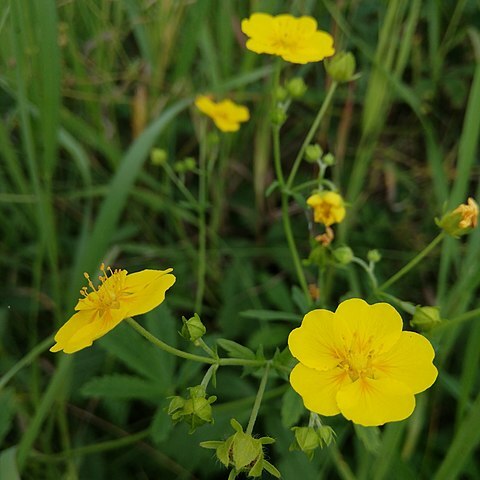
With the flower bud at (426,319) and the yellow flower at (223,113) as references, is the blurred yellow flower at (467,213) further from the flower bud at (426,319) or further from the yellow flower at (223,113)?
the yellow flower at (223,113)

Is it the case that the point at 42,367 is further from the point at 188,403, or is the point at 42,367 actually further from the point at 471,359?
the point at 471,359

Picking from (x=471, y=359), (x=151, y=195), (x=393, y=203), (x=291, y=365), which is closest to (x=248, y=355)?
(x=291, y=365)

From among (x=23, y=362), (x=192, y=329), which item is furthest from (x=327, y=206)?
(x=23, y=362)

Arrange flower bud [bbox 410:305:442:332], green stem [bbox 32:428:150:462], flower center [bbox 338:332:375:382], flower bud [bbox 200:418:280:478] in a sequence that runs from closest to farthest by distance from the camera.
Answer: flower bud [bbox 200:418:280:478], flower center [bbox 338:332:375:382], flower bud [bbox 410:305:442:332], green stem [bbox 32:428:150:462]

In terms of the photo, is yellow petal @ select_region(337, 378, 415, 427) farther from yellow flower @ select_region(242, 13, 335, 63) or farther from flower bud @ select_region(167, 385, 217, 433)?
yellow flower @ select_region(242, 13, 335, 63)

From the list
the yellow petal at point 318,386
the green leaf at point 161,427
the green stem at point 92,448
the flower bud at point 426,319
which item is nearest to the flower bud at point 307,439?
the yellow petal at point 318,386

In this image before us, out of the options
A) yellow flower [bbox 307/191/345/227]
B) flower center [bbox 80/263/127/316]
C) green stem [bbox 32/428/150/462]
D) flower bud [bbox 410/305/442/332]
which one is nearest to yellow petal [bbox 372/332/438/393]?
flower bud [bbox 410/305/442/332]
